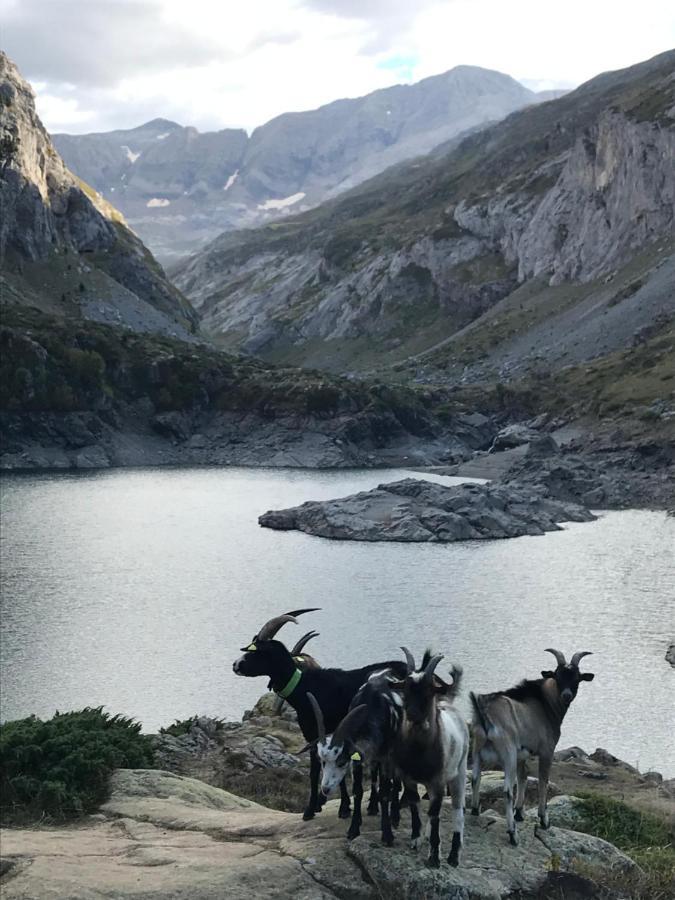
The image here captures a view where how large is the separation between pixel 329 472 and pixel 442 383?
183ft

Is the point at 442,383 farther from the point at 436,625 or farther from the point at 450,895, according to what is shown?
the point at 450,895

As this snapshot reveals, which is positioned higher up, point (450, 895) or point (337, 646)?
point (450, 895)

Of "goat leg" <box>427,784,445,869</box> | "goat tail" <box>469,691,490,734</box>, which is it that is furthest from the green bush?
"goat tail" <box>469,691,490,734</box>


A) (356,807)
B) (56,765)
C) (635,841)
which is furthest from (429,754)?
(635,841)

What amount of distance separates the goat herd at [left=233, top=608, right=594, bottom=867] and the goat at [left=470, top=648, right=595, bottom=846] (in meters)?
0.02

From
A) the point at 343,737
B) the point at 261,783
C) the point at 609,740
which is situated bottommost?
the point at 609,740

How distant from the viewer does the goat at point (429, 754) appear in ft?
48.3

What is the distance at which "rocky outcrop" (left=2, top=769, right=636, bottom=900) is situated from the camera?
12.7 meters

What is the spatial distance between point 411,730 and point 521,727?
397 cm

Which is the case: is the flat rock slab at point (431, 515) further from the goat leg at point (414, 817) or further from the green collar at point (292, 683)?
A: the goat leg at point (414, 817)

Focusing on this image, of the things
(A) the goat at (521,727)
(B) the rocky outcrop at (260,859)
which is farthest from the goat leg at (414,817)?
(A) the goat at (521,727)

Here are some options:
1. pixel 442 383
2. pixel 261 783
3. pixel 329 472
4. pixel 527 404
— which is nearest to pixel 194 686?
pixel 261 783

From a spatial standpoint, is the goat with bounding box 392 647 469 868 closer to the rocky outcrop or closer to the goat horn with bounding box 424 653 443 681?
the goat horn with bounding box 424 653 443 681

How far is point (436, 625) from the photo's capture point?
58781mm
